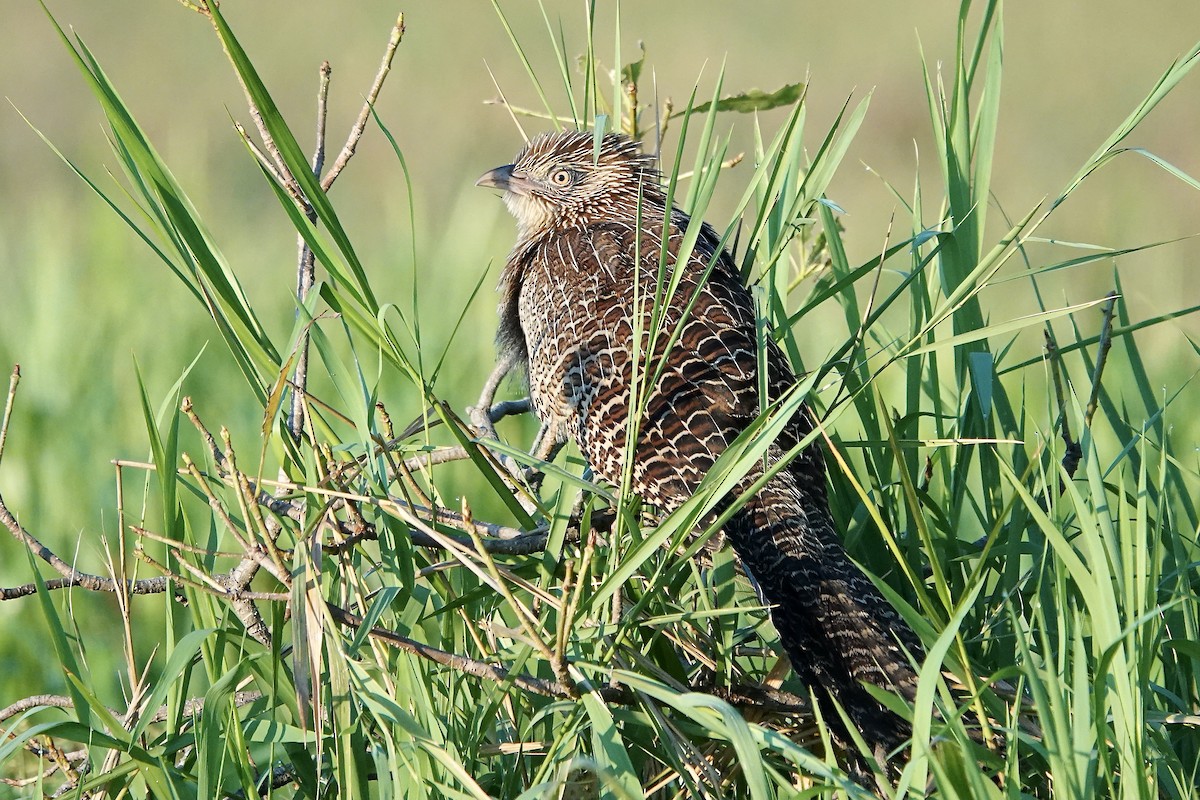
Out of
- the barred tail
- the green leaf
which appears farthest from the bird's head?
the barred tail

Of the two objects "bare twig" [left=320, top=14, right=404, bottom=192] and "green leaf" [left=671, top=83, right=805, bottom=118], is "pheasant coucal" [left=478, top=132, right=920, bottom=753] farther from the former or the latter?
"bare twig" [left=320, top=14, right=404, bottom=192]

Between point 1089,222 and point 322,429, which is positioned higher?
point 1089,222

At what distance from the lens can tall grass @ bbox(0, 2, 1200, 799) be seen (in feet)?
6.02

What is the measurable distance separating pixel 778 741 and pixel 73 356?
442 cm

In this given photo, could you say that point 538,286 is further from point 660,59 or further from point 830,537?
point 660,59

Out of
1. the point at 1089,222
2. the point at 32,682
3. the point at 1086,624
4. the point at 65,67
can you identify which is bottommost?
the point at 32,682

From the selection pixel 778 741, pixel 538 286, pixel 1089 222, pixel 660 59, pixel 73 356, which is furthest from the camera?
pixel 660 59

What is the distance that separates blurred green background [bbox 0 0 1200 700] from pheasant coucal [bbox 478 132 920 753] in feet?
1.72

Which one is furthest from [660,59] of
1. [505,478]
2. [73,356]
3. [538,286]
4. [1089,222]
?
[505,478]

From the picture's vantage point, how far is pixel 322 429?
2.38 meters

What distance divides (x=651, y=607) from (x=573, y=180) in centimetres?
220

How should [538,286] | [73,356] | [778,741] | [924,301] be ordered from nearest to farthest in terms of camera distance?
[778,741], [924,301], [538,286], [73,356]

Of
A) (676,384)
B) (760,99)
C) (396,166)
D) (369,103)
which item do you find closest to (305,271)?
(369,103)

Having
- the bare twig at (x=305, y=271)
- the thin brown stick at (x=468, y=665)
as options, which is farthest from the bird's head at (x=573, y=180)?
the thin brown stick at (x=468, y=665)
